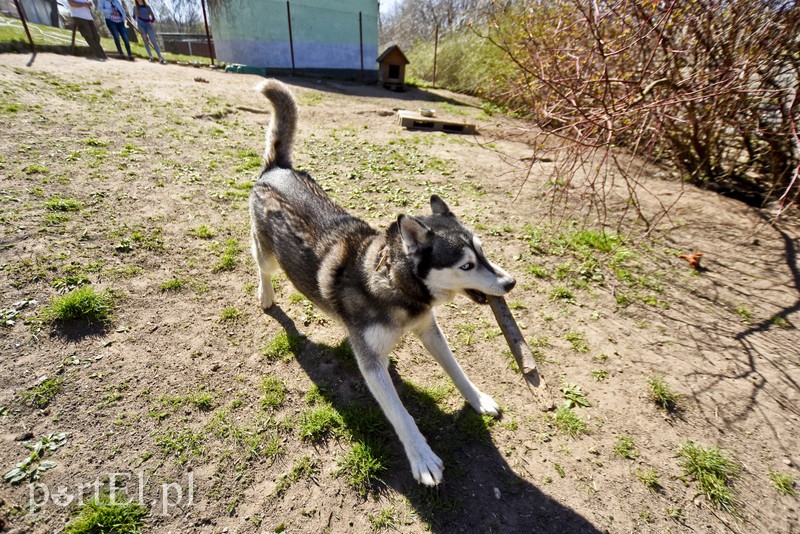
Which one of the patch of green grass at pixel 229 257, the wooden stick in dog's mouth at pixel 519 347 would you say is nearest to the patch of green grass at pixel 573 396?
the wooden stick in dog's mouth at pixel 519 347

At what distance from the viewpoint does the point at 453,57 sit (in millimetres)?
19625

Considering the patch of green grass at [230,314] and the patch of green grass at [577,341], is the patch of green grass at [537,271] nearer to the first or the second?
the patch of green grass at [577,341]

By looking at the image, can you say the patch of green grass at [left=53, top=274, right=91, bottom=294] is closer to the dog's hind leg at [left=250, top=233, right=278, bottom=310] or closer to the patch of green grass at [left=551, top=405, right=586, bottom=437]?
the dog's hind leg at [left=250, top=233, right=278, bottom=310]

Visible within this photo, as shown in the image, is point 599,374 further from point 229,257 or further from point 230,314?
point 229,257

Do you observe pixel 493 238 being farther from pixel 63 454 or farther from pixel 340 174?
pixel 63 454

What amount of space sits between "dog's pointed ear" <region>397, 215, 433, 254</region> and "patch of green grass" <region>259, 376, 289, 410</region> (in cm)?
182

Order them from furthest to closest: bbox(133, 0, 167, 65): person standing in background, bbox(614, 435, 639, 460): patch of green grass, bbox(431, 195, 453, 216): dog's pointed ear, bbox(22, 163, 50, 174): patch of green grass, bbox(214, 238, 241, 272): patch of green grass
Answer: bbox(133, 0, 167, 65): person standing in background, bbox(22, 163, 50, 174): patch of green grass, bbox(214, 238, 241, 272): patch of green grass, bbox(431, 195, 453, 216): dog's pointed ear, bbox(614, 435, 639, 460): patch of green grass

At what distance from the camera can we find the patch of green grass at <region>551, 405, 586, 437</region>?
3139mm

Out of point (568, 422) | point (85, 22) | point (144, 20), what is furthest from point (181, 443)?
point (144, 20)

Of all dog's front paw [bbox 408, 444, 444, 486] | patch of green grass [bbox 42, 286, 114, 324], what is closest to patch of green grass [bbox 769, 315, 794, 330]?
dog's front paw [bbox 408, 444, 444, 486]

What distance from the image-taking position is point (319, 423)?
3166mm

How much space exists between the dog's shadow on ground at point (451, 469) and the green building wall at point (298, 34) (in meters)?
18.8

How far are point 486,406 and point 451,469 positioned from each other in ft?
2.13

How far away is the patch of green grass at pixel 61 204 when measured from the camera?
5133 mm
